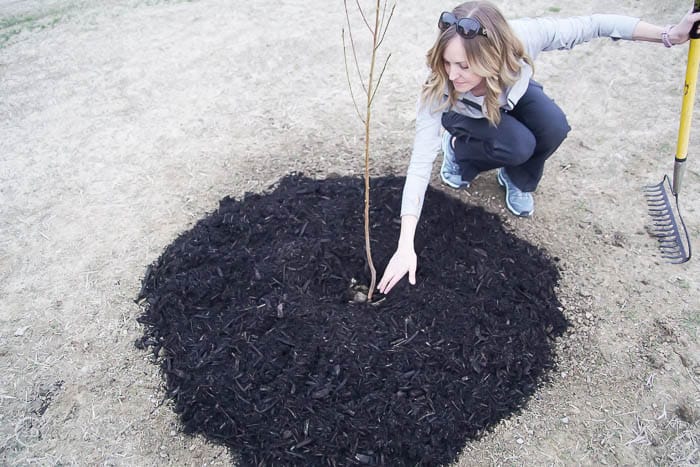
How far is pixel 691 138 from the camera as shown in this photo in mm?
3684

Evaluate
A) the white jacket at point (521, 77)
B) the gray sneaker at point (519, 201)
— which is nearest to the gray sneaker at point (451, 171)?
the gray sneaker at point (519, 201)

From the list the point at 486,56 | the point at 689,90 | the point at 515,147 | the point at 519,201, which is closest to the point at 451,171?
the point at 519,201

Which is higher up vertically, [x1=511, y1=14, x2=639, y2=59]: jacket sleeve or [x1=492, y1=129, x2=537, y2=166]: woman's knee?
[x1=511, y1=14, x2=639, y2=59]: jacket sleeve

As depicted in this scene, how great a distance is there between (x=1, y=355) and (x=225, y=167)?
1.70 m

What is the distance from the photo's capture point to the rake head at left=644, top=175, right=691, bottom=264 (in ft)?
9.56

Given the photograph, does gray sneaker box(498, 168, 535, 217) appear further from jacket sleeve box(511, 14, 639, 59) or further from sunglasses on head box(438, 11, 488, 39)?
sunglasses on head box(438, 11, 488, 39)

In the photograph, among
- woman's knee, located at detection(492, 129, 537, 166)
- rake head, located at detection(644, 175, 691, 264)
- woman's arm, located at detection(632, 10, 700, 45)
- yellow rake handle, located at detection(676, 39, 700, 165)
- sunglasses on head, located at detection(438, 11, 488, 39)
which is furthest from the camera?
rake head, located at detection(644, 175, 691, 264)

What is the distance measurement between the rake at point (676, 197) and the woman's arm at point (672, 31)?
0.04m

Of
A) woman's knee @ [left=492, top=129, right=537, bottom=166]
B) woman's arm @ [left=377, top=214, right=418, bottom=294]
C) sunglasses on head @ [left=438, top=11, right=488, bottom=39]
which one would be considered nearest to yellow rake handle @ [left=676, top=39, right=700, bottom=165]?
woman's knee @ [left=492, top=129, right=537, bottom=166]

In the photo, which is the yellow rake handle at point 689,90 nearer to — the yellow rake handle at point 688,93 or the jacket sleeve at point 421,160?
the yellow rake handle at point 688,93

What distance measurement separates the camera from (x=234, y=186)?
353cm

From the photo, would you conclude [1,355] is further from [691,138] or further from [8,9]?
[8,9]

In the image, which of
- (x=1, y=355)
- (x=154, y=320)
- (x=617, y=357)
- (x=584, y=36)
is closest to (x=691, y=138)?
(x=584, y=36)

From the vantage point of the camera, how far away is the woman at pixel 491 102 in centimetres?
224
